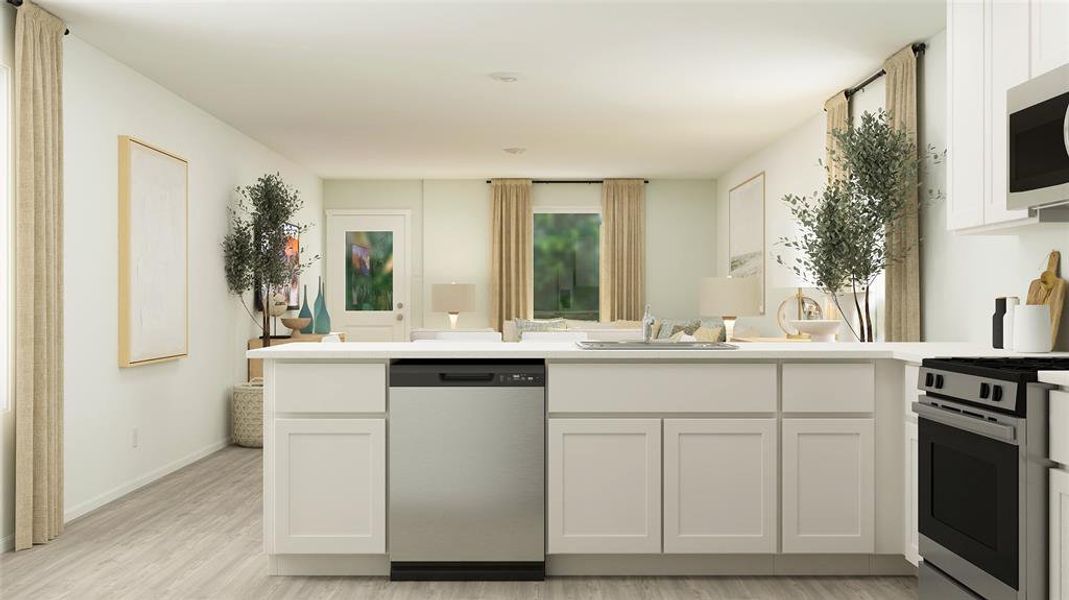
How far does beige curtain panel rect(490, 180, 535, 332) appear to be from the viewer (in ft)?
33.3

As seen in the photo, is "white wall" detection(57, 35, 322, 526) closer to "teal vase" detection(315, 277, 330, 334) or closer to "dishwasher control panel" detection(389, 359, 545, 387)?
"teal vase" detection(315, 277, 330, 334)

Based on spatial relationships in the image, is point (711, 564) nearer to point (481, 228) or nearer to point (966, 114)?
point (966, 114)

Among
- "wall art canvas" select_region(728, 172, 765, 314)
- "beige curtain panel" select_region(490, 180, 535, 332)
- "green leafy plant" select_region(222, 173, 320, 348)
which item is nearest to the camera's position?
"green leafy plant" select_region(222, 173, 320, 348)

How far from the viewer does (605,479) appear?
3297 millimetres

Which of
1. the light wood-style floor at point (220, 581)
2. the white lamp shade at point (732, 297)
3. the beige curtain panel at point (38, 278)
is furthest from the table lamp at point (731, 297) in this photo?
the beige curtain panel at point (38, 278)

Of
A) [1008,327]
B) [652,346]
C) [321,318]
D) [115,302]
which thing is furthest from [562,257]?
[1008,327]

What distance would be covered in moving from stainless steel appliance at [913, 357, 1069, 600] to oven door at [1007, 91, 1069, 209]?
22.3 inches

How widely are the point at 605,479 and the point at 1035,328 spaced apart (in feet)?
5.73

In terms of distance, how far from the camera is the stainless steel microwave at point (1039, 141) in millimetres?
2693

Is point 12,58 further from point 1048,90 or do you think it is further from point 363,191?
point 363,191

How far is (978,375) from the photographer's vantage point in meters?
2.51

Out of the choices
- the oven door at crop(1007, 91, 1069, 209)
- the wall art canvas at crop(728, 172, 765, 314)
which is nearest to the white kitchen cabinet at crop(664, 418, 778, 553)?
the oven door at crop(1007, 91, 1069, 209)

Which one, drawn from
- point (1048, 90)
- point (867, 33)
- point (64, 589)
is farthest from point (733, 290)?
point (64, 589)

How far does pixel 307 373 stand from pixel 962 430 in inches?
92.8
